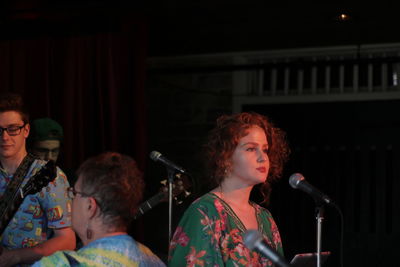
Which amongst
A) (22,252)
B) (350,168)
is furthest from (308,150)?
(22,252)

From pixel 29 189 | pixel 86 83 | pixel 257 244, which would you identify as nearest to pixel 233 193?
pixel 29 189

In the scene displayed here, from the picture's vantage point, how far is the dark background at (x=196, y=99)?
15.4 ft

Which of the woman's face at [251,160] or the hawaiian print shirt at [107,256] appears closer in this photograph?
the hawaiian print shirt at [107,256]

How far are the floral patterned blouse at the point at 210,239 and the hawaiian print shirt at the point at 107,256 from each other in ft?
1.72

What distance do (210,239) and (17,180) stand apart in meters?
0.99

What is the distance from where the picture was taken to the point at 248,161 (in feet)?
10.2

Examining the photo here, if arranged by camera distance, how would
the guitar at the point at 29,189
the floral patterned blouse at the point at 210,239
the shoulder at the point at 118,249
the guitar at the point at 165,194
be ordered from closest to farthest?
the shoulder at the point at 118,249 → the floral patterned blouse at the point at 210,239 → the guitar at the point at 29,189 → the guitar at the point at 165,194

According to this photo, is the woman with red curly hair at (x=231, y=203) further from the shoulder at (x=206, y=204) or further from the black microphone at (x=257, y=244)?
the black microphone at (x=257, y=244)

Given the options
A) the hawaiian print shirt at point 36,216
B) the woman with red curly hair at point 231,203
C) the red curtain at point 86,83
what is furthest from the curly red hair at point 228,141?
the red curtain at point 86,83

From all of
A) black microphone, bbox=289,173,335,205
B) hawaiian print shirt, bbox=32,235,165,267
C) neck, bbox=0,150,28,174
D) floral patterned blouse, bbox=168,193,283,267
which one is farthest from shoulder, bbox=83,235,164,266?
neck, bbox=0,150,28,174

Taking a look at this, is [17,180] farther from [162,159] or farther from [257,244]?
[257,244]

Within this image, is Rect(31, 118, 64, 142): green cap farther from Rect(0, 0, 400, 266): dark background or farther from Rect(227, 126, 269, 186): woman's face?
Rect(227, 126, 269, 186): woman's face

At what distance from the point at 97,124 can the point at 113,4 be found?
82cm

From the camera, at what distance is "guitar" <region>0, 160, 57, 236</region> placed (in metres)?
3.08
